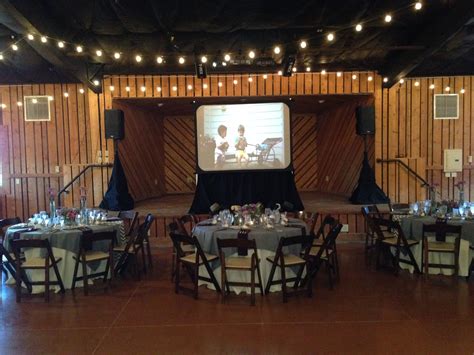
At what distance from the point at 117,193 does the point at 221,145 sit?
268 centimetres

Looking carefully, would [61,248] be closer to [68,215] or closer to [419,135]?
[68,215]

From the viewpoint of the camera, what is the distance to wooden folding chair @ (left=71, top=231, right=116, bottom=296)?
479 cm

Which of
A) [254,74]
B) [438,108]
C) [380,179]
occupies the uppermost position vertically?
[254,74]

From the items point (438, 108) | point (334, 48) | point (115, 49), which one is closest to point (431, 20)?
point (334, 48)

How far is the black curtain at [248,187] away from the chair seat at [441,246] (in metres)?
3.70

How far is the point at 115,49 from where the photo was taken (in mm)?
7375

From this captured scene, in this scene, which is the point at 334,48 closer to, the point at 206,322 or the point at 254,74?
the point at 254,74

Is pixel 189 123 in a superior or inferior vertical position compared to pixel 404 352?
superior

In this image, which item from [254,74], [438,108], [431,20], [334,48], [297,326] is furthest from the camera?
[438,108]

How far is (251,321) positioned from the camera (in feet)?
12.8

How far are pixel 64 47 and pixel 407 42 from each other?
7.01 m

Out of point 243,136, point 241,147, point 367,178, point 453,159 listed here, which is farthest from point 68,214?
point 453,159

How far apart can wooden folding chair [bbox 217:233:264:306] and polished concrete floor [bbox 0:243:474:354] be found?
0.19m

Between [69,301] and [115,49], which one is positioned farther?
[115,49]
